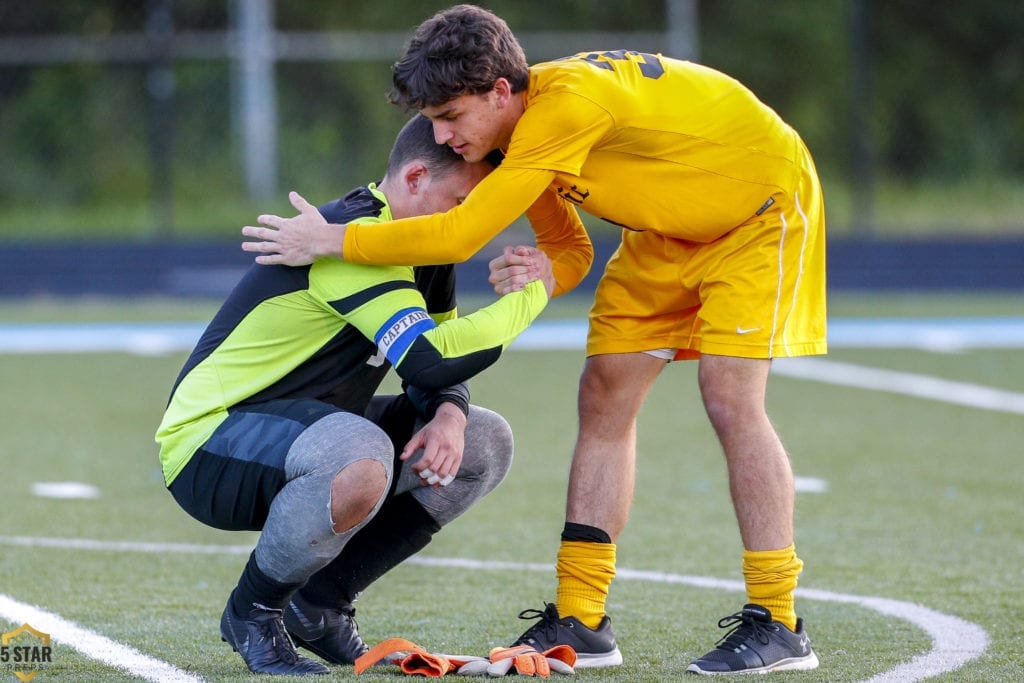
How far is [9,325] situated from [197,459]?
11120 mm

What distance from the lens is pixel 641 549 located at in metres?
5.24

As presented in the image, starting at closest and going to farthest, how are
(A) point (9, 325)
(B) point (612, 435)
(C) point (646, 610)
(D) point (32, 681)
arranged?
(D) point (32, 681) → (B) point (612, 435) → (C) point (646, 610) → (A) point (9, 325)

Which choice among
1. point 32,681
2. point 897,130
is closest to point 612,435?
point 32,681

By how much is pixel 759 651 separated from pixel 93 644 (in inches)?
65.9

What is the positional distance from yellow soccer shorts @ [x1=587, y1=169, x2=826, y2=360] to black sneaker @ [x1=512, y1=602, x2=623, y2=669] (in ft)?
2.41

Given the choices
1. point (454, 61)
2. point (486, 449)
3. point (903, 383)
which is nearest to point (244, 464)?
point (486, 449)

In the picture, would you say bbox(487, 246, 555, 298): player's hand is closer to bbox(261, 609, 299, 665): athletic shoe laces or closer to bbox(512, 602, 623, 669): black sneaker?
bbox(512, 602, 623, 669): black sneaker

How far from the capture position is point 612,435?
410 centimetres

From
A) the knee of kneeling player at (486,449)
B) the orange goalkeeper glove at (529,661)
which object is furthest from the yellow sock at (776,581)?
the knee of kneeling player at (486,449)

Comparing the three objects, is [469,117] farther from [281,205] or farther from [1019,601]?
[281,205]

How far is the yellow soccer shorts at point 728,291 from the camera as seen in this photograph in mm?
3861
